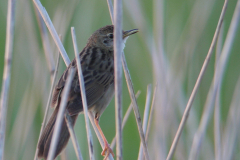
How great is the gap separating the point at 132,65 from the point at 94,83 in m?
1.83

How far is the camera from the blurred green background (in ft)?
Result: 12.5

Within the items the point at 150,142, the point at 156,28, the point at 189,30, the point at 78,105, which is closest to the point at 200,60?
the point at 189,30

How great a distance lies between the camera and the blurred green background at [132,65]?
3.81 metres

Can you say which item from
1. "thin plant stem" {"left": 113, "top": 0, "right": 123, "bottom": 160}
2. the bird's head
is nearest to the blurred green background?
the bird's head

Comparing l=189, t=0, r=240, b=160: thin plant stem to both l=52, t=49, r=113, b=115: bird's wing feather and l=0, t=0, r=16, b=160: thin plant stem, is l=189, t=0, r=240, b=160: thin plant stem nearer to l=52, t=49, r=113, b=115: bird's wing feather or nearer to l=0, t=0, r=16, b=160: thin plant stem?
l=52, t=49, r=113, b=115: bird's wing feather

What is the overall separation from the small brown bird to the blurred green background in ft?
1.29

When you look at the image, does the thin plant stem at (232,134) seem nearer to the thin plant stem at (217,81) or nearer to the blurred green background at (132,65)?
the blurred green background at (132,65)

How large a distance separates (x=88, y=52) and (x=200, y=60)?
173cm

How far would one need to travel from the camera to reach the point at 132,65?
17.0 ft

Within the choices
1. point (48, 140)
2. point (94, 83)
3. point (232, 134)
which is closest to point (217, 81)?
point (232, 134)

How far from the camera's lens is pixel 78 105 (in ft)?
10.1

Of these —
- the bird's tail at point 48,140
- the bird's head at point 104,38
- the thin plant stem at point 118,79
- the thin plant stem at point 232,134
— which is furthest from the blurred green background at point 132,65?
the thin plant stem at point 118,79

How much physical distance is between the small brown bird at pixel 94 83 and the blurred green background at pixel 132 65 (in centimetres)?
39

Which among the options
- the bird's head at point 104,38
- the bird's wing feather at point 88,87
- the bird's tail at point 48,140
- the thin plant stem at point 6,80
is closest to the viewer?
the thin plant stem at point 6,80
